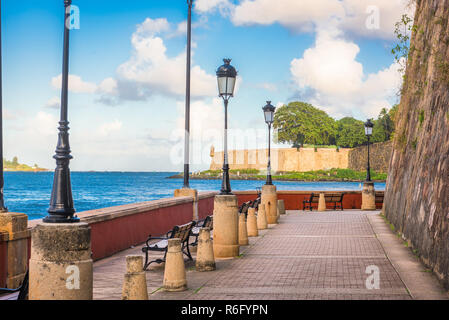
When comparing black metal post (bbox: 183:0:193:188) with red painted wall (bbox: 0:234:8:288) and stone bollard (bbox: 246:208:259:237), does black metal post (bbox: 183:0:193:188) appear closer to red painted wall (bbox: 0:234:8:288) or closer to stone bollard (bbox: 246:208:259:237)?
stone bollard (bbox: 246:208:259:237)

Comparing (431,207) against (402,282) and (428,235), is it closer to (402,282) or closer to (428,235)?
(428,235)

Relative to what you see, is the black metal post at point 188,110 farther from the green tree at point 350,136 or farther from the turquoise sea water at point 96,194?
the green tree at point 350,136

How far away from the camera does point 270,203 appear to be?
22.9m

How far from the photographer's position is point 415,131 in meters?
17.0

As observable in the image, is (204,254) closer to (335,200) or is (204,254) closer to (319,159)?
(335,200)

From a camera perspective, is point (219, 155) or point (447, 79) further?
point (219, 155)

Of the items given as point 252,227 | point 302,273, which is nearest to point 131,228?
point 252,227

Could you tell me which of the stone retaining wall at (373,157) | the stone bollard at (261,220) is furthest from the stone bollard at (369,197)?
the stone retaining wall at (373,157)

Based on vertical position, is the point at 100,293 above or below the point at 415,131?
below

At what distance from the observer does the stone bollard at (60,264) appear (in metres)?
5.96

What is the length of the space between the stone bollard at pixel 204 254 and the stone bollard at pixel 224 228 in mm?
1831

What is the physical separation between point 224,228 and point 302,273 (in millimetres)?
2848
